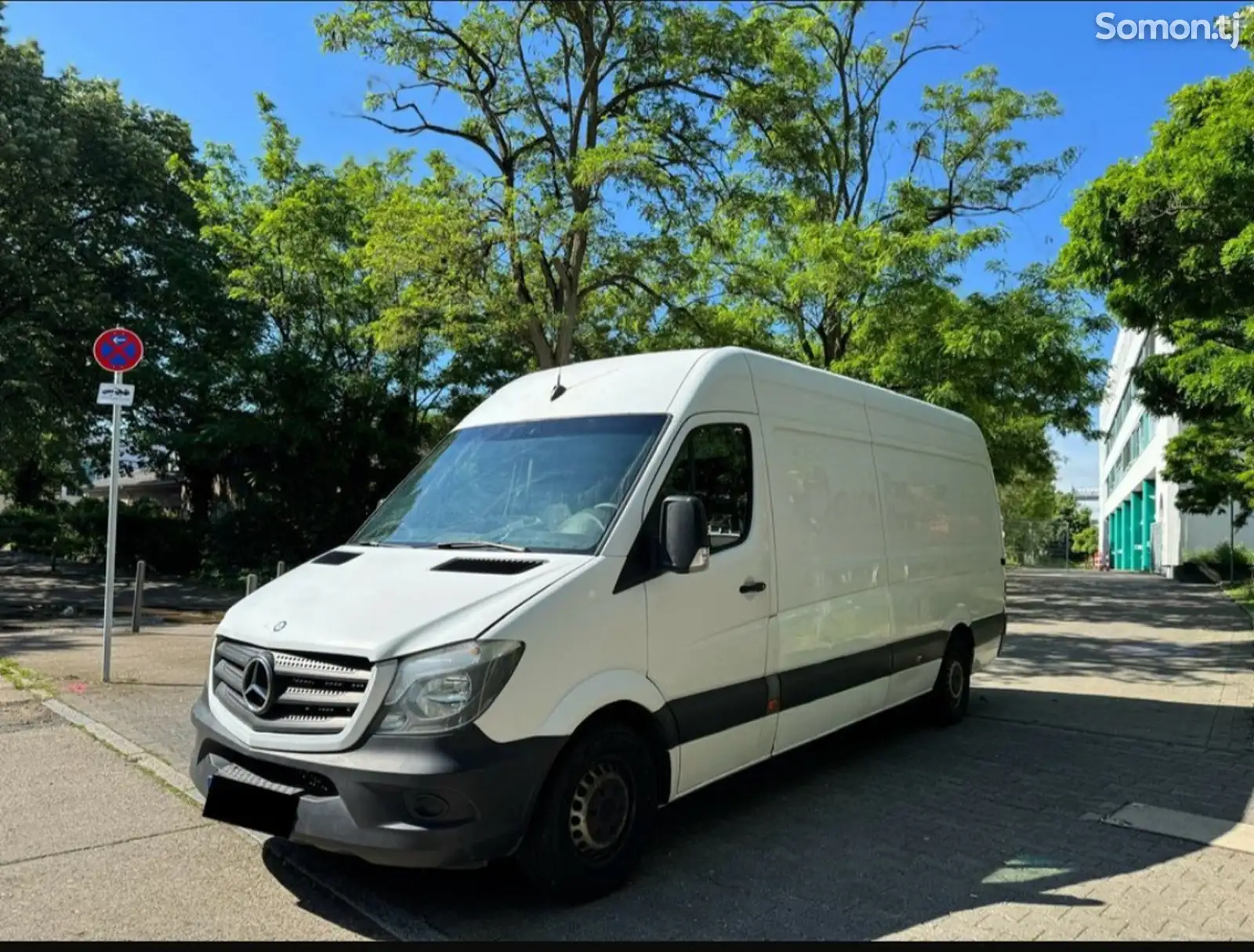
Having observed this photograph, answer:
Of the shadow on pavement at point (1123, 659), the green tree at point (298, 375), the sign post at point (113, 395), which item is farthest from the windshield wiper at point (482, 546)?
the green tree at point (298, 375)

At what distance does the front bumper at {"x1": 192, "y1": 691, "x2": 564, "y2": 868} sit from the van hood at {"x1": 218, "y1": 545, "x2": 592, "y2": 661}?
1.28 feet

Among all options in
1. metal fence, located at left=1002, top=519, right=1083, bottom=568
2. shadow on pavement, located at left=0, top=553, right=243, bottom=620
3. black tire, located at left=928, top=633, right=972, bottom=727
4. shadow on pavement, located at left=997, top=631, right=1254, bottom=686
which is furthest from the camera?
metal fence, located at left=1002, top=519, right=1083, bottom=568

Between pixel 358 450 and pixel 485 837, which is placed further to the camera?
pixel 358 450

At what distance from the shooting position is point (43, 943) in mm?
3590

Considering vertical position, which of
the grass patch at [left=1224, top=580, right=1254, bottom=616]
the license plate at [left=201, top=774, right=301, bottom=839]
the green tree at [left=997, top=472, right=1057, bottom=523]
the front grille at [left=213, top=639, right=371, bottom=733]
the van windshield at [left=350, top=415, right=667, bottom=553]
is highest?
the green tree at [left=997, top=472, right=1057, bottom=523]

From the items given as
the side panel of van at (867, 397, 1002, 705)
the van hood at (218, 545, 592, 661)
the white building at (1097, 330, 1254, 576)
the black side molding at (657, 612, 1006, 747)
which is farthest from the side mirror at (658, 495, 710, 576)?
the white building at (1097, 330, 1254, 576)

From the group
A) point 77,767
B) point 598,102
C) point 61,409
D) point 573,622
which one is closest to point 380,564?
point 573,622

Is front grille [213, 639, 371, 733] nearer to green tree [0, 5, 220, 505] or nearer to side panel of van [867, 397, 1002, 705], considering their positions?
side panel of van [867, 397, 1002, 705]

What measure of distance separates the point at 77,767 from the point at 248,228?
52.7ft

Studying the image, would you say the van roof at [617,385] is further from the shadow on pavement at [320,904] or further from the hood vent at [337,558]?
the shadow on pavement at [320,904]

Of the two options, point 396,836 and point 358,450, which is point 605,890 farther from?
point 358,450

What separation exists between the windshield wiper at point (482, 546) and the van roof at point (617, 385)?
3.06 feet

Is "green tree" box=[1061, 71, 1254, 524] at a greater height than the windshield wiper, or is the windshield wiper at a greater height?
"green tree" box=[1061, 71, 1254, 524]

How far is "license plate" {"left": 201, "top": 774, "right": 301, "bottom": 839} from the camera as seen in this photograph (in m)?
3.72
